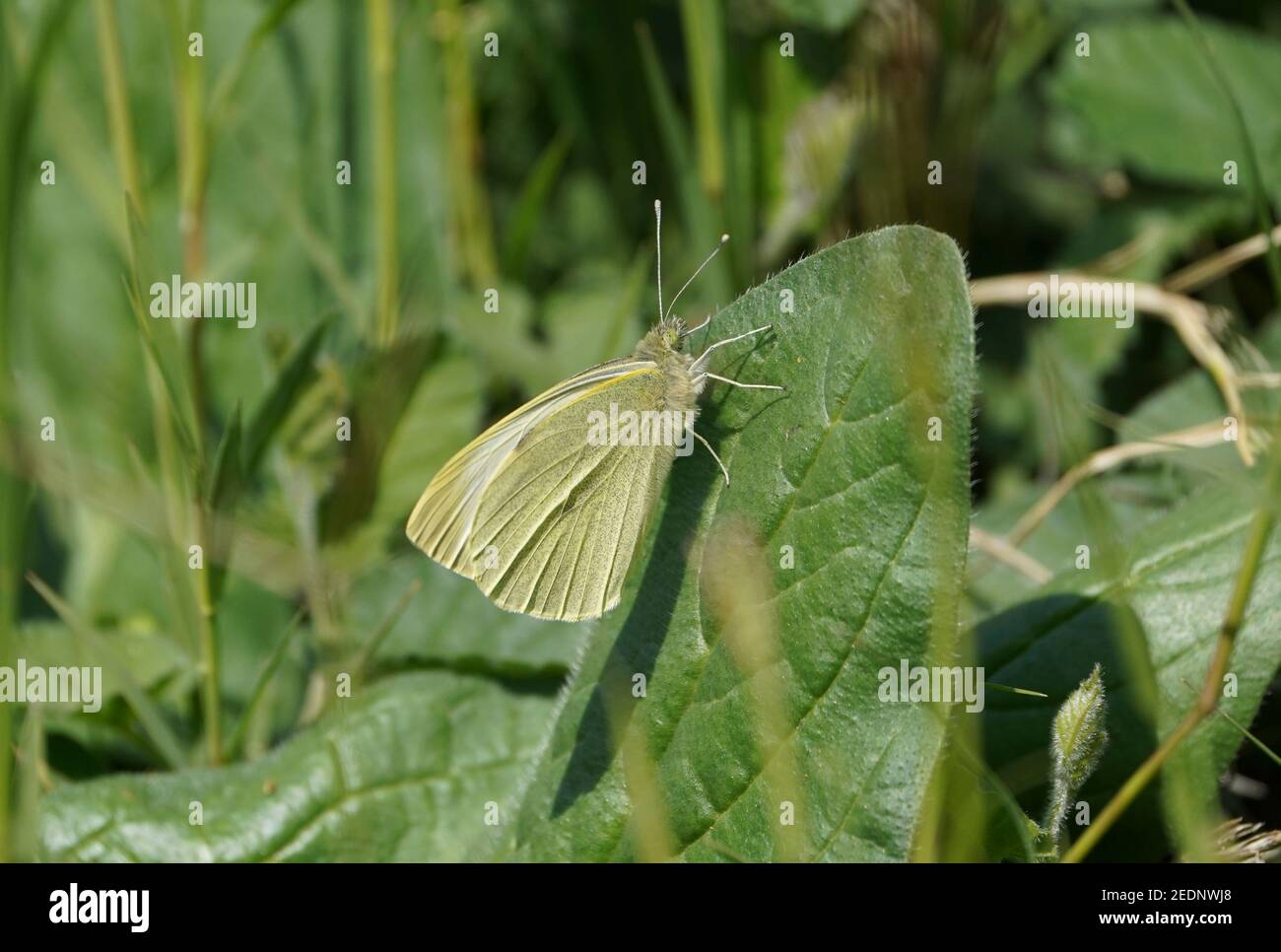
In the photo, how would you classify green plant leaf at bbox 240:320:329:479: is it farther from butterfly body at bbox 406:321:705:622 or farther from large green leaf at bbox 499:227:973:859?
large green leaf at bbox 499:227:973:859

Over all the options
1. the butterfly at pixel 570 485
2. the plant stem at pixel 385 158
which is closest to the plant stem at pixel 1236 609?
the butterfly at pixel 570 485

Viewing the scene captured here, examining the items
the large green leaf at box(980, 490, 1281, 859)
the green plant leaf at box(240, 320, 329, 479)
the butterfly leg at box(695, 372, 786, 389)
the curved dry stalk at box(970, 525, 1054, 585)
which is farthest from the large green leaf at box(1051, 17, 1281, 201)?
the green plant leaf at box(240, 320, 329, 479)

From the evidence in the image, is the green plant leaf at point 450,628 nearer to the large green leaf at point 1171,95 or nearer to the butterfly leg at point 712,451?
the butterfly leg at point 712,451

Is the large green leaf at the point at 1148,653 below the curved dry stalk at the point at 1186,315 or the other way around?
below

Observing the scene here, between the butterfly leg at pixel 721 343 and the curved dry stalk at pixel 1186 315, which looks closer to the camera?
the butterfly leg at pixel 721 343

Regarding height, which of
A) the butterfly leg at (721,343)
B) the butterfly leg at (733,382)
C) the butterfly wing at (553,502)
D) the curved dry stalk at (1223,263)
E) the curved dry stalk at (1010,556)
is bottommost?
the curved dry stalk at (1010,556)

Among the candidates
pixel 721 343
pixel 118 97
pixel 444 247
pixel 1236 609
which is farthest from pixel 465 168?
pixel 1236 609

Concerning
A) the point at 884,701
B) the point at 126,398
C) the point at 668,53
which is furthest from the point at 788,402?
the point at 668,53
